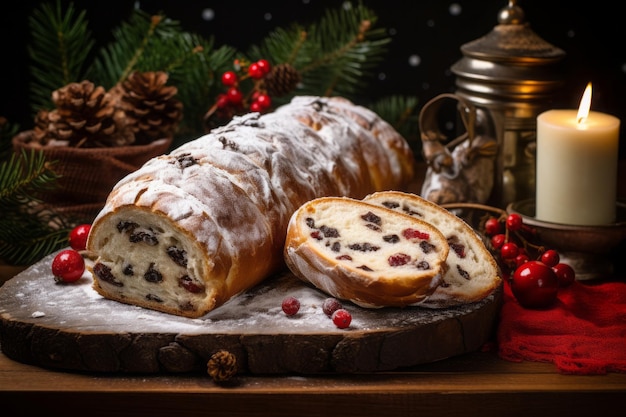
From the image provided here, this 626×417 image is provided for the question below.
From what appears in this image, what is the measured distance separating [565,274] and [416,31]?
1.54 meters

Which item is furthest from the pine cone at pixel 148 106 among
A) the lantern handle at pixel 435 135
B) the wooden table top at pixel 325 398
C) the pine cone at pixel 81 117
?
the wooden table top at pixel 325 398

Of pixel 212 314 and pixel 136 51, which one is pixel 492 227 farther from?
pixel 136 51

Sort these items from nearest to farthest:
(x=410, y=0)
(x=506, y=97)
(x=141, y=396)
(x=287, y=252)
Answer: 1. (x=141, y=396)
2. (x=287, y=252)
3. (x=506, y=97)
4. (x=410, y=0)

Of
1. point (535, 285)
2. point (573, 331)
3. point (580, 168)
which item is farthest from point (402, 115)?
point (573, 331)

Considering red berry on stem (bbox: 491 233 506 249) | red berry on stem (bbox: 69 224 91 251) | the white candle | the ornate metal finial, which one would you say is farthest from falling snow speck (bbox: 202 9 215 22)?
red berry on stem (bbox: 491 233 506 249)

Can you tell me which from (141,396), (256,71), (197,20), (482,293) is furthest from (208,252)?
(197,20)

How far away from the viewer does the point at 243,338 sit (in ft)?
5.83

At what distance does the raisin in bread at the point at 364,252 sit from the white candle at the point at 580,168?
1.74 feet

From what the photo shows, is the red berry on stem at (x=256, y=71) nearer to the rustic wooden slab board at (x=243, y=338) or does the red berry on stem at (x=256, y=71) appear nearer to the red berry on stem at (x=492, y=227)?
the red berry on stem at (x=492, y=227)

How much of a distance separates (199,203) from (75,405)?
0.50m

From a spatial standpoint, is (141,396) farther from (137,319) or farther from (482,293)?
(482,293)

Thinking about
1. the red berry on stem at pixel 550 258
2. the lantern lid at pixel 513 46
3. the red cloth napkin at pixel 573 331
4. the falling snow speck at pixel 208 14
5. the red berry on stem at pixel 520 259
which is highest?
the falling snow speck at pixel 208 14

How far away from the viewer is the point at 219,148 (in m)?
2.19

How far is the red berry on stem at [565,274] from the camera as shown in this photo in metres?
2.19
